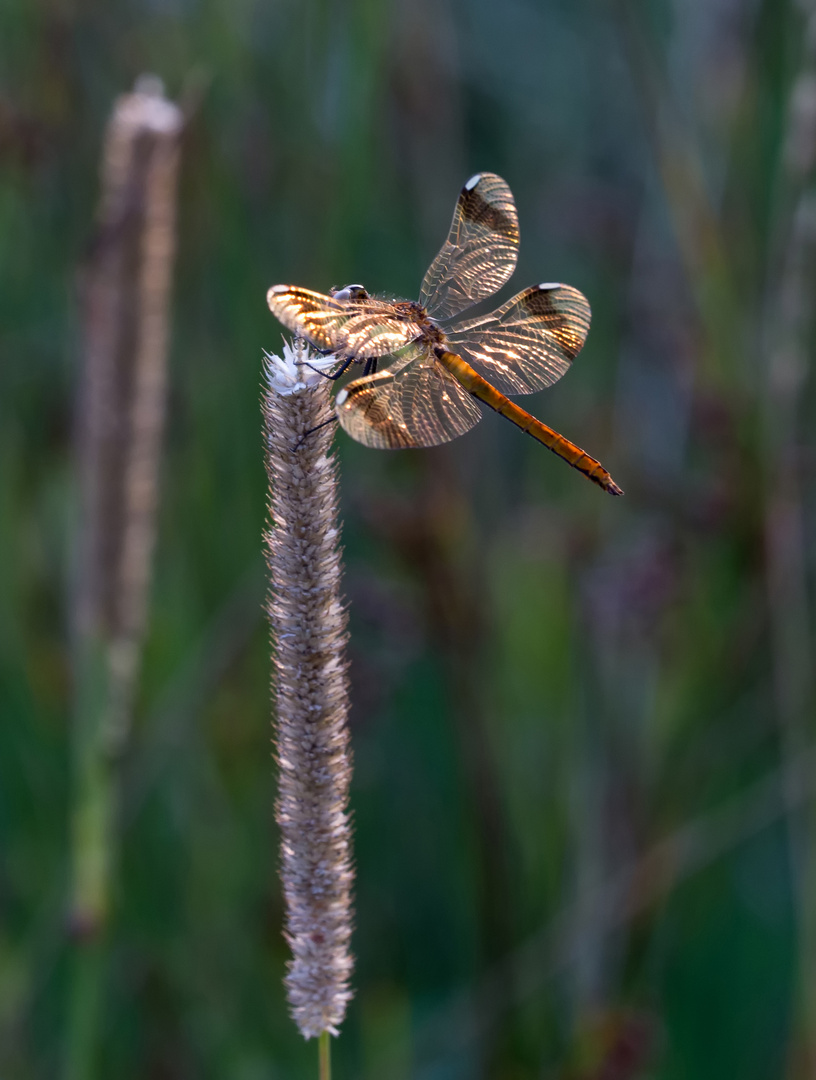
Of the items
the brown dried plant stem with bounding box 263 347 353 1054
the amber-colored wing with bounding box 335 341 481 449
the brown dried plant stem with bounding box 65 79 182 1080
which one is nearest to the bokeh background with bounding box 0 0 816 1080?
the brown dried plant stem with bounding box 65 79 182 1080

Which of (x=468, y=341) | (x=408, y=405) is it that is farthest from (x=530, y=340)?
(x=408, y=405)

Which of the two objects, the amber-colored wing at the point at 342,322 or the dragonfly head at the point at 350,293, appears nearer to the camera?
the amber-colored wing at the point at 342,322

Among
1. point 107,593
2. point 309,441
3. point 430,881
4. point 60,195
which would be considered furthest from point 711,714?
point 60,195

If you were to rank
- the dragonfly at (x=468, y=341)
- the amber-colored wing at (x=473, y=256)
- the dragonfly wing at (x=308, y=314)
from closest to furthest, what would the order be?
the dragonfly wing at (x=308, y=314) < the dragonfly at (x=468, y=341) < the amber-colored wing at (x=473, y=256)

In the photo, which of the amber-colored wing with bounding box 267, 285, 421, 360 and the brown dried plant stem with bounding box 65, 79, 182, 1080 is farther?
the brown dried plant stem with bounding box 65, 79, 182, 1080

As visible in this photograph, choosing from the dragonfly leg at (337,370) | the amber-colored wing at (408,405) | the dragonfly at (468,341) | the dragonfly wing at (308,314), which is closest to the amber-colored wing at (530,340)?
the dragonfly at (468,341)

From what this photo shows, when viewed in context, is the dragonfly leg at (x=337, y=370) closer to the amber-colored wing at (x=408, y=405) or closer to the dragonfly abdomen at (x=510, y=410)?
the amber-colored wing at (x=408, y=405)

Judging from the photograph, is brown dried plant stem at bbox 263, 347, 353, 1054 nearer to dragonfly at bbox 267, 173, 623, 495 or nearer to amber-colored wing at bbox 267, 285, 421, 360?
amber-colored wing at bbox 267, 285, 421, 360
